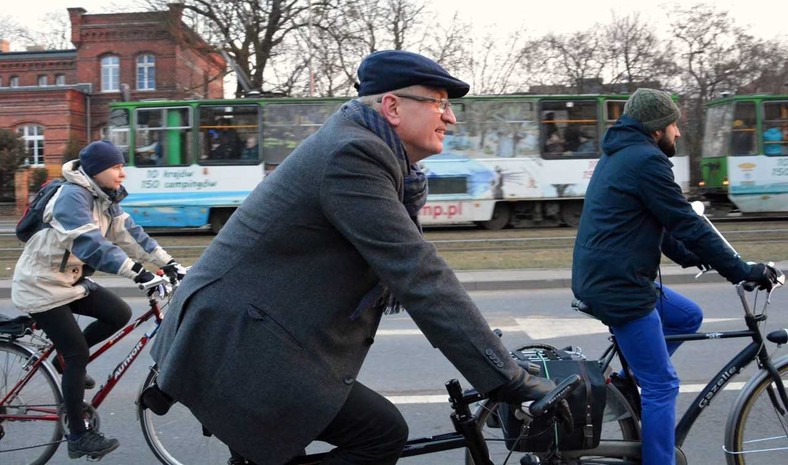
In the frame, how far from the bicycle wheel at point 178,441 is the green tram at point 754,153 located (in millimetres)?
18366

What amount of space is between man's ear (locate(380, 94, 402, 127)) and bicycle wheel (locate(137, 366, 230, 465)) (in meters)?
2.49

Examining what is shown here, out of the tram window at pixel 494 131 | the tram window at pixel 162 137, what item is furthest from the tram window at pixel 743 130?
the tram window at pixel 162 137

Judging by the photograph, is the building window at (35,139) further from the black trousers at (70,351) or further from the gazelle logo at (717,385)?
the gazelle logo at (717,385)

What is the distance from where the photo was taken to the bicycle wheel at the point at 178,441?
4027 mm

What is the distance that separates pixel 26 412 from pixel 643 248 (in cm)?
322

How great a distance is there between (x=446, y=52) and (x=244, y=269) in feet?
106

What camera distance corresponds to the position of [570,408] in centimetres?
244

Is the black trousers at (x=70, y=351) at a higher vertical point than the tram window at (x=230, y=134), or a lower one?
lower

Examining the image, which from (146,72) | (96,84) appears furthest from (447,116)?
(96,84)

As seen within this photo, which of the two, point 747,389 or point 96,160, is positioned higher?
point 96,160

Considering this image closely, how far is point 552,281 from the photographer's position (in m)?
10.0

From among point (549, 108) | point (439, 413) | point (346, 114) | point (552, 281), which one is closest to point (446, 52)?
point (549, 108)

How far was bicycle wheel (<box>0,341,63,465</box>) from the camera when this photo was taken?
403cm

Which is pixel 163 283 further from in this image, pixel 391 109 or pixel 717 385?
pixel 717 385
